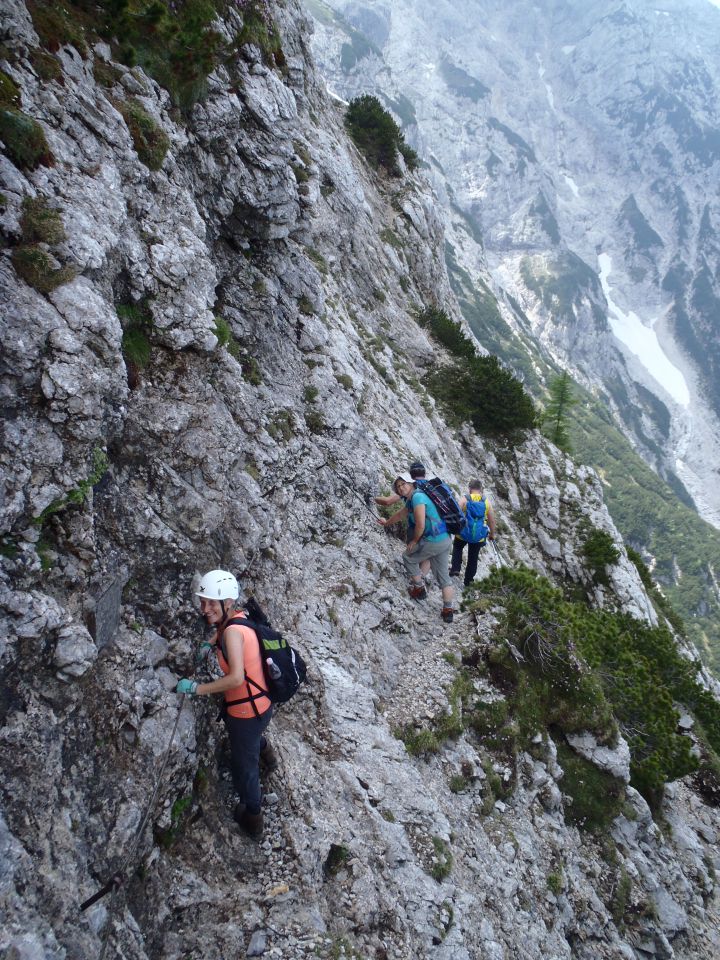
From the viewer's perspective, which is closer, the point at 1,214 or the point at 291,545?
the point at 1,214

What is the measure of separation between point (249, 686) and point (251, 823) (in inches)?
73.9

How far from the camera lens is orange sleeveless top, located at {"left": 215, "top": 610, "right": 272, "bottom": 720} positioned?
6070 mm

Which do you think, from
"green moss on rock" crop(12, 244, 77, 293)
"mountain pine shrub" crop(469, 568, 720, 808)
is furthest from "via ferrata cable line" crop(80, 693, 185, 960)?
"mountain pine shrub" crop(469, 568, 720, 808)

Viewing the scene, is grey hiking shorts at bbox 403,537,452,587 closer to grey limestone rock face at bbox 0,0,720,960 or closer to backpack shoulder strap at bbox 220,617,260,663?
grey limestone rock face at bbox 0,0,720,960

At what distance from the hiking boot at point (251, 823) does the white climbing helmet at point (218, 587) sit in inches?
106

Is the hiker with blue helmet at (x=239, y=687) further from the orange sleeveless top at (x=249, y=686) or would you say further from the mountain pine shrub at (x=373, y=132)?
the mountain pine shrub at (x=373, y=132)

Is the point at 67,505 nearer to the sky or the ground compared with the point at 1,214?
nearer to the ground

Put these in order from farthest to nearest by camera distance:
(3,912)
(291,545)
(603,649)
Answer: (603,649) < (291,545) < (3,912)

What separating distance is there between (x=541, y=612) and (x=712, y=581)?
18284 centimetres

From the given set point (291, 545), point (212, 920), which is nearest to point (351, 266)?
point (291, 545)

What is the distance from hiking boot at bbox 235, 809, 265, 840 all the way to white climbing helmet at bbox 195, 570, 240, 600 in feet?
8.86

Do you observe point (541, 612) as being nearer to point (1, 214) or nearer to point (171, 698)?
point (171, 698)

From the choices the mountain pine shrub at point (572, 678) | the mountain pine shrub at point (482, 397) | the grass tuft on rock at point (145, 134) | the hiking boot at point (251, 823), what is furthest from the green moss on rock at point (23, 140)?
the mountain pine shrub at point (482, 397)

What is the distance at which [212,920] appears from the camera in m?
5.95
